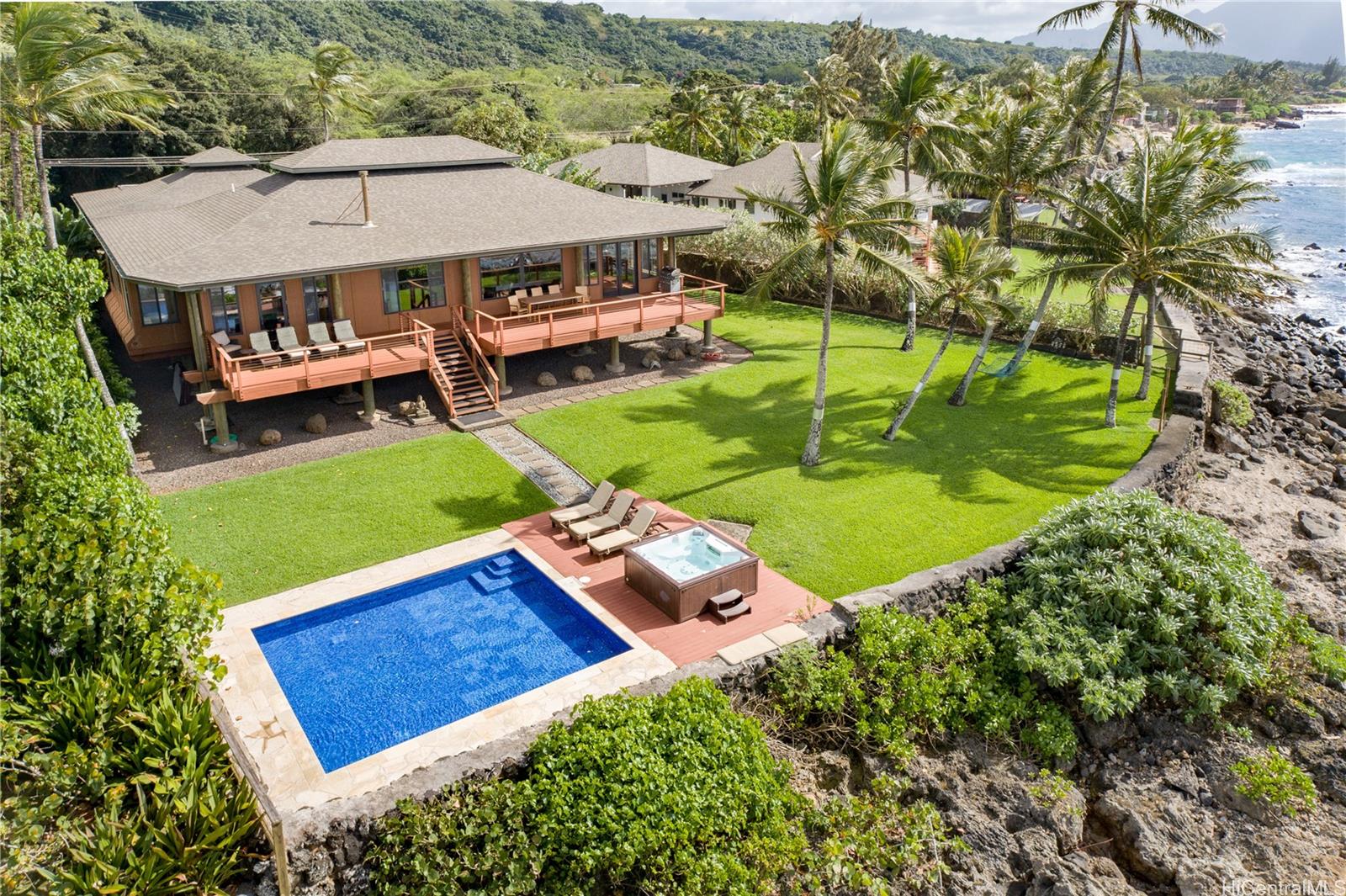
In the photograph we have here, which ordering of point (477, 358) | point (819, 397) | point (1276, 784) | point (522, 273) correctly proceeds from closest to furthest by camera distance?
point (1276, 784) → point (819, 397) → point (477, 358) → point (522, 273)

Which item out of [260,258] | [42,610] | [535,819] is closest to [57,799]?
[42,610]

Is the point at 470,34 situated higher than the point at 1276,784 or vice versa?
the point at 470,34

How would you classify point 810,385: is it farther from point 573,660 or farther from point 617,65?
point 617,65

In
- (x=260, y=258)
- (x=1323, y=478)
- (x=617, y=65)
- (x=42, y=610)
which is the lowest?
(x=1323, y=478)

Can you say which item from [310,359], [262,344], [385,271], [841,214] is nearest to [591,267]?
[385,271]

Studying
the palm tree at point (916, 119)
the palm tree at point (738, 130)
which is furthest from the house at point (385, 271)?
the palm tree at point (738, 130)

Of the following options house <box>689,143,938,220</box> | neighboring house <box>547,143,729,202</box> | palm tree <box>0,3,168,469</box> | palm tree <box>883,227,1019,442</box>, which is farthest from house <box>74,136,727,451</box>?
house <box>689,143,938,220</box>

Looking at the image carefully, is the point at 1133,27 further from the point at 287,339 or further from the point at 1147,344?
the point at 287,339

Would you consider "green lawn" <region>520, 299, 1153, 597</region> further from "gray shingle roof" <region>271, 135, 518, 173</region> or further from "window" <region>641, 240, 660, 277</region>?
"gray shingle roof" <region>271, 135, 518, 173</region>
